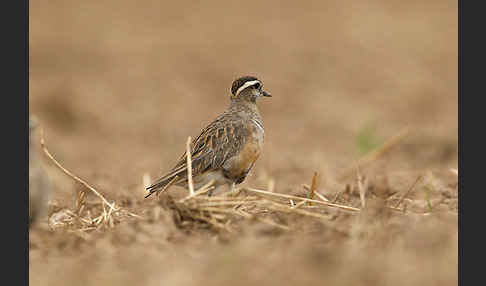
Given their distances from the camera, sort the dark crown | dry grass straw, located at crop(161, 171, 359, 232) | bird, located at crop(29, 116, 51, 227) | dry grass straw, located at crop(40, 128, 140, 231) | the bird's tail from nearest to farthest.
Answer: bird, located at crop(29, 116, 51, 227) → dry grass straw, located at crop(161, 171, 359, 232) → dry grass straw, located at crop(40, 128, 140, 231) → the bird's tail → the dark crown

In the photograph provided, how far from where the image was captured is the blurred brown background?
44.8 ft

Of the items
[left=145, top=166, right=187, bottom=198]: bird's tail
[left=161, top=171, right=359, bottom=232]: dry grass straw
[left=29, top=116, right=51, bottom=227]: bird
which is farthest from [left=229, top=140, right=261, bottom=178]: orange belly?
[left=29, top=116, right=51, bottom=227]: bird

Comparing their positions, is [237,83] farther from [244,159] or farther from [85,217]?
[85,217]

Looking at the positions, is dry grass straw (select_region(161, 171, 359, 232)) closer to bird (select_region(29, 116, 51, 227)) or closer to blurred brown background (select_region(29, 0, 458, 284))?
bird (select_region(29, 116, 51, 227))

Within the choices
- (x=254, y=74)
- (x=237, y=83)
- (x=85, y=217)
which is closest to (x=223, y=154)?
(x=237, y=83)

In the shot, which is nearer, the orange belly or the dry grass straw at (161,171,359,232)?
the dry grass straw at (161,171,359,232)

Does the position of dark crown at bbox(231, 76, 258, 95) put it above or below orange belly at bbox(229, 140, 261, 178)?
above

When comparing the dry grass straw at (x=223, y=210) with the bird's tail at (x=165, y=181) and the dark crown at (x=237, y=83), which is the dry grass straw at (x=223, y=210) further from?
the dark crown at (x=237, y=83)

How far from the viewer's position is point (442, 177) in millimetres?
9531

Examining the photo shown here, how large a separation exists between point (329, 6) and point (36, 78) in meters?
9.50

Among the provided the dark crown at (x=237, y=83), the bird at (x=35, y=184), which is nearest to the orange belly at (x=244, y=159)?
the dark crown at (x=237, y=83)

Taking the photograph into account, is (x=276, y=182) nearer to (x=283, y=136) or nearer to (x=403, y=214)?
(x=403, y=214)

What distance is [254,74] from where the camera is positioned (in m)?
18.6

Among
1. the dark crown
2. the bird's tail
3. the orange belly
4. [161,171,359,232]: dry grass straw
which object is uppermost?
the dark crown
